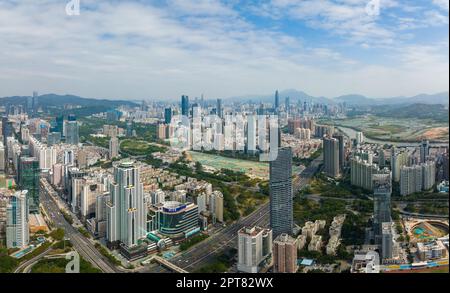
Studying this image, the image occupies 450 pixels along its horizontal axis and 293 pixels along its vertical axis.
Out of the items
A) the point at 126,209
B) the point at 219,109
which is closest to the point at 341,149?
the point at 219,109

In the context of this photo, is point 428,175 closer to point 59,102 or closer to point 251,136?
point 251,136

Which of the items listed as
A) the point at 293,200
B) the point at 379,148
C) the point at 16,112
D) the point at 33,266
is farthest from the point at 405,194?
the point at 16,112

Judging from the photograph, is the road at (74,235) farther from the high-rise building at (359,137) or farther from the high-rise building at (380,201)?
the high-rise building at (359,137)

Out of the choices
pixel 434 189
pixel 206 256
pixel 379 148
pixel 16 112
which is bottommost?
pixel 206 256

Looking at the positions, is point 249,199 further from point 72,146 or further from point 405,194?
point 72,146

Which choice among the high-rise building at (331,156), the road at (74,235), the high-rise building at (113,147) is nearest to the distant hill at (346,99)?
the road at (74,235)
